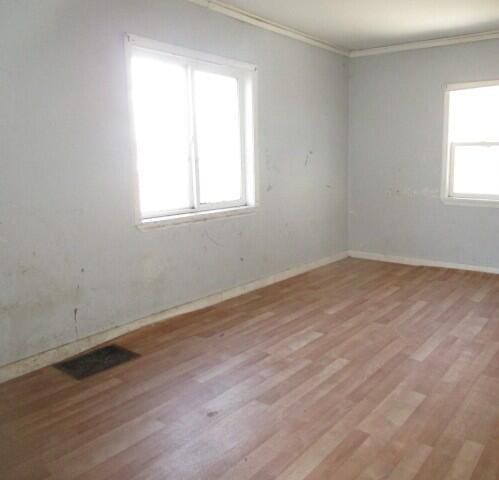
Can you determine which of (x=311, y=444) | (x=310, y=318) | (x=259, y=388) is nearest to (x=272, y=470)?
(x=311, y=444)

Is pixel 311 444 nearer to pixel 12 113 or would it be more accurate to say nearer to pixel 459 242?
pixel 12 113

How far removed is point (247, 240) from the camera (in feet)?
15.0

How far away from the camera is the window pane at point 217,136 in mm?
4086

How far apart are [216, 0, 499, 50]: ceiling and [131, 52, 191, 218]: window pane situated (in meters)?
0.89

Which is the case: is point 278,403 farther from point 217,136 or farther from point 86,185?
point 217,136

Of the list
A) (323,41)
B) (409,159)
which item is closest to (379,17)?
(323,41)

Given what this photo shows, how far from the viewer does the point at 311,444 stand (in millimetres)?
2189

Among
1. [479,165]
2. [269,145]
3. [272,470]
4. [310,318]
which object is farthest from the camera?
[479,165]

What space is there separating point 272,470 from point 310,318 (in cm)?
196

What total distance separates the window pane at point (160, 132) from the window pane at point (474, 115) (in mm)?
3211

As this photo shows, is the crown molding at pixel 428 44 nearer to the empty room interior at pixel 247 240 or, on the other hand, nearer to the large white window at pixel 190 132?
the empty room interior at pixel 247 240

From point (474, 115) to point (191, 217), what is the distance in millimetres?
3477

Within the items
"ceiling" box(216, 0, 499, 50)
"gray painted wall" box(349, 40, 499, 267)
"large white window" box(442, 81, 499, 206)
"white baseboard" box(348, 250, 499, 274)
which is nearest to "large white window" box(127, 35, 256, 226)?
"ceiling" box(216, 0, 499, 50)

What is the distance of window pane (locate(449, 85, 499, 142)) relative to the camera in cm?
504
